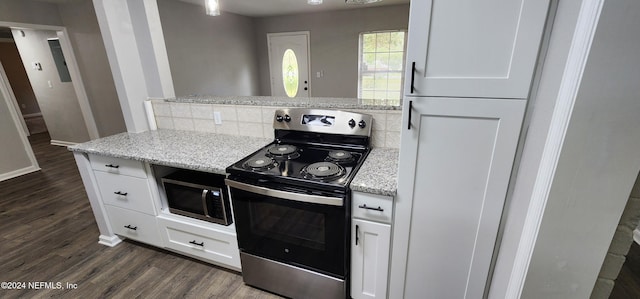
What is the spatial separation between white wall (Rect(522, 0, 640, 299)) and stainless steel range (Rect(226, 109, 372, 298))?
0.72 metres

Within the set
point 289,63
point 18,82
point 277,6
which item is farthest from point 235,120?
point 18,82

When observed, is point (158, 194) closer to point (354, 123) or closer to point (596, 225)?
point (354, 123)

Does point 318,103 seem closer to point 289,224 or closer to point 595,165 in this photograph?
point 289,224

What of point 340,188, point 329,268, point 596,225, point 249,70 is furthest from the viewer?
point 249,70

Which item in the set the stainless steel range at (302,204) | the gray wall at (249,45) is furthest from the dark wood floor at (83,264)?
the gray wall at (249,45)

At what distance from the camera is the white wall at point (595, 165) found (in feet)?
2.10

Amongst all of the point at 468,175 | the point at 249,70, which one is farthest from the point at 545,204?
the point at 249,70

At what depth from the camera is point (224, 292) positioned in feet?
5.46

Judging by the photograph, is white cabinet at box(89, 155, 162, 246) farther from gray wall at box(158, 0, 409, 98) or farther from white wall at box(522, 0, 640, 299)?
gray wall at box(158, 0, 409, 98)

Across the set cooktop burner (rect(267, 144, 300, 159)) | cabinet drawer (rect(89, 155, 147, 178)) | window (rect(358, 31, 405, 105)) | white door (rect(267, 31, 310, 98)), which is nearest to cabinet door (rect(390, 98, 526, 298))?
cooktop burner (rect(267, 144, 300, 159))

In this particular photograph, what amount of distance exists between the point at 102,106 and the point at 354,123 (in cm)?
451

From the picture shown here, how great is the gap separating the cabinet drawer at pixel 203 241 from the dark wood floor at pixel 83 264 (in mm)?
139

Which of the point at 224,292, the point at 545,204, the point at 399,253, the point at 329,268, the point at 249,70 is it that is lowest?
the point at 224,292

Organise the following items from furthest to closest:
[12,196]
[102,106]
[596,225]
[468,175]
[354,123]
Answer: [102,106] → [12,196] → [354,123] → [468,175] → [596,225]
